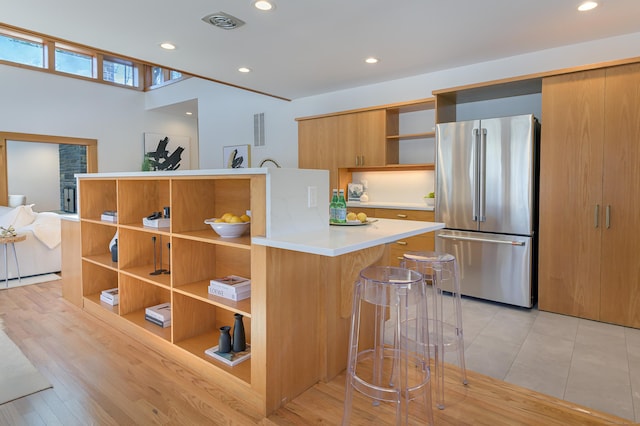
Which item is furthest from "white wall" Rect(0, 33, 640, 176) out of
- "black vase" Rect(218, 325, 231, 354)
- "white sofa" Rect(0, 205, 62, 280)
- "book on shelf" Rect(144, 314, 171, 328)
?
"black vase" Rect(218, 325, 231, 354)

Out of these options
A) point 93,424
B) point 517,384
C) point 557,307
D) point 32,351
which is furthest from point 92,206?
point 557,307

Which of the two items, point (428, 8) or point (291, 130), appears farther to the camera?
point (291, 130)

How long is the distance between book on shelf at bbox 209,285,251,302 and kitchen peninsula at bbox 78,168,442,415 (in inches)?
2.1

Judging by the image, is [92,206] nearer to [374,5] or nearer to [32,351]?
[32,351]

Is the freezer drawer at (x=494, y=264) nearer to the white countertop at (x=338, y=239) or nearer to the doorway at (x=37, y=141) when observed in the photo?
the white countertop at (x=338, y=239)

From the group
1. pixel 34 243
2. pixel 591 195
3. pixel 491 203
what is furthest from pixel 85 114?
pixel 591 195

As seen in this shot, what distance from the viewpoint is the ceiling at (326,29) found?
284 cm

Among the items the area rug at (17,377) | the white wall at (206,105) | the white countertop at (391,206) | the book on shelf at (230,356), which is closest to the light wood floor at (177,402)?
the area rug at (17,377)

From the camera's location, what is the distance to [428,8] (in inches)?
113

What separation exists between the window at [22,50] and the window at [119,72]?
1.09 m

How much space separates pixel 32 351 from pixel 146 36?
268 cm

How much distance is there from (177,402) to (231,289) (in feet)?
2.18

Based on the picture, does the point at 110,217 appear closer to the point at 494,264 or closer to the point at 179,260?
the point at 179,260

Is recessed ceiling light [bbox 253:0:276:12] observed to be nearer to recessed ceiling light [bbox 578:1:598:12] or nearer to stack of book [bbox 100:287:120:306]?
recessed ceiling light [bbox 578:1:598:12]
